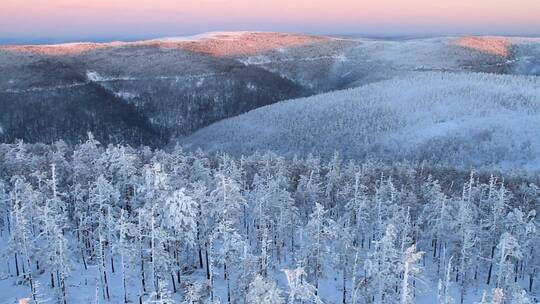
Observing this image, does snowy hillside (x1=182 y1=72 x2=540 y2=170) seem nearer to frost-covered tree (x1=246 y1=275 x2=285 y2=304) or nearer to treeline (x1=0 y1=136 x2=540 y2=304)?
treeline (x1=0 y1=136 x2=540 y2=304)

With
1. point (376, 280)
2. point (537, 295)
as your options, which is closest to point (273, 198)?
point (376, 280)

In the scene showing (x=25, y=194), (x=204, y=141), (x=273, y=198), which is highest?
(x=25, y=194)

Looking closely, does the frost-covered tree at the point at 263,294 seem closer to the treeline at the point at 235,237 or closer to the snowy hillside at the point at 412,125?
the treeline at the point at 235,237

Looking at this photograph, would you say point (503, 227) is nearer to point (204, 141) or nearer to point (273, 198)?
point (273, 198)

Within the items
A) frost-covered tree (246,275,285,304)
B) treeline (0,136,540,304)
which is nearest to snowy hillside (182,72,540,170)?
treeline (0,136,540,304)

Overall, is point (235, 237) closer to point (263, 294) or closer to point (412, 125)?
point (263, 294)

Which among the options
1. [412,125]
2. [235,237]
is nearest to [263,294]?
[235,237]

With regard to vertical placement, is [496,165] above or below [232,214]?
below
